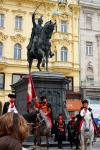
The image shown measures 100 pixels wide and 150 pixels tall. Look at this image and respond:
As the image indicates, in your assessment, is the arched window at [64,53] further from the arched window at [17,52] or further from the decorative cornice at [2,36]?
the decorative cornice at [2,36]

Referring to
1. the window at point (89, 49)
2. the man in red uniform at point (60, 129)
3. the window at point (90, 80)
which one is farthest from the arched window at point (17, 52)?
the man in red uniform at point (60, 129)

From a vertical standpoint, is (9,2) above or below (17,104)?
above

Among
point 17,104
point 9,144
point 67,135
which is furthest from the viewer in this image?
point 17,104

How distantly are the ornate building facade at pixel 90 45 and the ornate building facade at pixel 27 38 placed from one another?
0.87 m

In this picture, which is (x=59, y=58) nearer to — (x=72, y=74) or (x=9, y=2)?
(x=72, y=74)

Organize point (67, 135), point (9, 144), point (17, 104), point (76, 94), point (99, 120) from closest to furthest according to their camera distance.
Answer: point (9, 144) < point (67, 135) < point (17, 104) < point (99, 120) < point (76, 94)

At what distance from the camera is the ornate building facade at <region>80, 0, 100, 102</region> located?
38.4 meters

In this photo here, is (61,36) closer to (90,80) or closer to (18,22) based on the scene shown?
(18,22)

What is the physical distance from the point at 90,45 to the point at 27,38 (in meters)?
7.39

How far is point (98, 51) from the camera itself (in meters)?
40.1

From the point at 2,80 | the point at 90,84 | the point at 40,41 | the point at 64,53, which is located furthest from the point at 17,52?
the point at 40,41

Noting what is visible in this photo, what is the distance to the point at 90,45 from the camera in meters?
40.0

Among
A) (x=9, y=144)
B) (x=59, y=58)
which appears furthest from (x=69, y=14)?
(x=9, y=144)

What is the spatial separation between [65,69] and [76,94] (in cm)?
286
